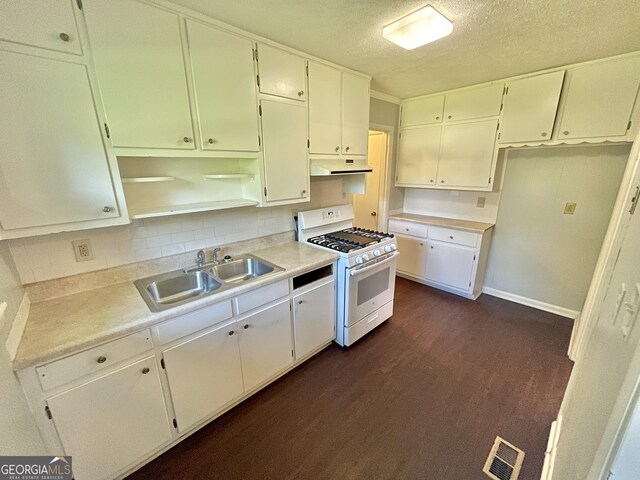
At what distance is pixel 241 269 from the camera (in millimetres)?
2170

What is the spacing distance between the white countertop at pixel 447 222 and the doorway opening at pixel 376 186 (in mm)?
250

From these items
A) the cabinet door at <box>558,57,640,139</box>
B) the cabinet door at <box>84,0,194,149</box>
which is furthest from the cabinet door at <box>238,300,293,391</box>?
the cabinet door at <box>558,57,640,139</box>

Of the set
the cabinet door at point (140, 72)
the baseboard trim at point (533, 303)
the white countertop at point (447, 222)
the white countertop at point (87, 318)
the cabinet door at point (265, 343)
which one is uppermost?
the cabinet door at point (140, 72)

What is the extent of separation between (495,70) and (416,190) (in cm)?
169

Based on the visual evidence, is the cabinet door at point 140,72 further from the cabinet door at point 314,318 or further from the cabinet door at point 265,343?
the cabinet door at point 314,318

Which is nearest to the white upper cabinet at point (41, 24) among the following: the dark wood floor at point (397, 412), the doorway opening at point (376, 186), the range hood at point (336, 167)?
the range hood at point (336, 167)

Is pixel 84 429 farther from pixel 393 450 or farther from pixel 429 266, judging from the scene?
pixel 429 266

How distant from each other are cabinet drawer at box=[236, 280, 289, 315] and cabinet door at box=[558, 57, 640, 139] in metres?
2.95

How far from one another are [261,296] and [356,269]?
2.80ft

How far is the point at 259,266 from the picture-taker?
82.7 inches

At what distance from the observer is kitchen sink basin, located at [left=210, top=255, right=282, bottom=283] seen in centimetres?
202

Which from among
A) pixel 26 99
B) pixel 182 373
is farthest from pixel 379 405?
pixel 26 99

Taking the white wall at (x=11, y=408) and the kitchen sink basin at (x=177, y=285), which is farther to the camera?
the kitchen sink basin at (x=177, y=285)

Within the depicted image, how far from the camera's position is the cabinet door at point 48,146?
1.12m
